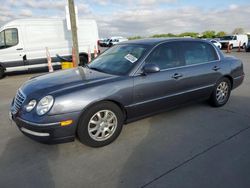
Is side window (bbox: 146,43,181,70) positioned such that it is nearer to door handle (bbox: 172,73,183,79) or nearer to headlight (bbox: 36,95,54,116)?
door handle (bbox: 172,73,183,79)

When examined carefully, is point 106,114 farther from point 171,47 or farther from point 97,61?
point 171,47

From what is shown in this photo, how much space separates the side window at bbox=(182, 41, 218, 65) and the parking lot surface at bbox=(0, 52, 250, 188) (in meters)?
1.16

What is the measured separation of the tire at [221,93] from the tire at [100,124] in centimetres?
236

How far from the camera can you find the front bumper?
108 inches

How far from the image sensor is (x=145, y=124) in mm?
3908

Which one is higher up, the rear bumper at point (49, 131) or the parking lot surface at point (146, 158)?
the rear bumper at point (49, 131)

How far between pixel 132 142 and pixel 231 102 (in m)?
3.04

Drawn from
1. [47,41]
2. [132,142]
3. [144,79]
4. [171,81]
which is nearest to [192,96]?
[171,81]

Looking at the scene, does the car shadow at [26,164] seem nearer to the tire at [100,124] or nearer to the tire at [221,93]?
the tire at [100,124]

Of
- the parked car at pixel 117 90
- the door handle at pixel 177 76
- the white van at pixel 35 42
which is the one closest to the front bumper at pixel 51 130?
the parked car at pixel 117 90

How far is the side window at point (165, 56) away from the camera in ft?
11.9

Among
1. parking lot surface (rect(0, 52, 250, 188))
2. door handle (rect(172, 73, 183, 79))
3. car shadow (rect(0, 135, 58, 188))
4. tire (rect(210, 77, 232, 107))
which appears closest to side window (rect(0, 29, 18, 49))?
parking lot surface (rect(0, 52, 250, 188))

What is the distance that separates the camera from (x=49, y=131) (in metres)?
2.78

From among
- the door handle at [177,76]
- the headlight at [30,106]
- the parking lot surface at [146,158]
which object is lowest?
the parking lot surface at [146,158]
